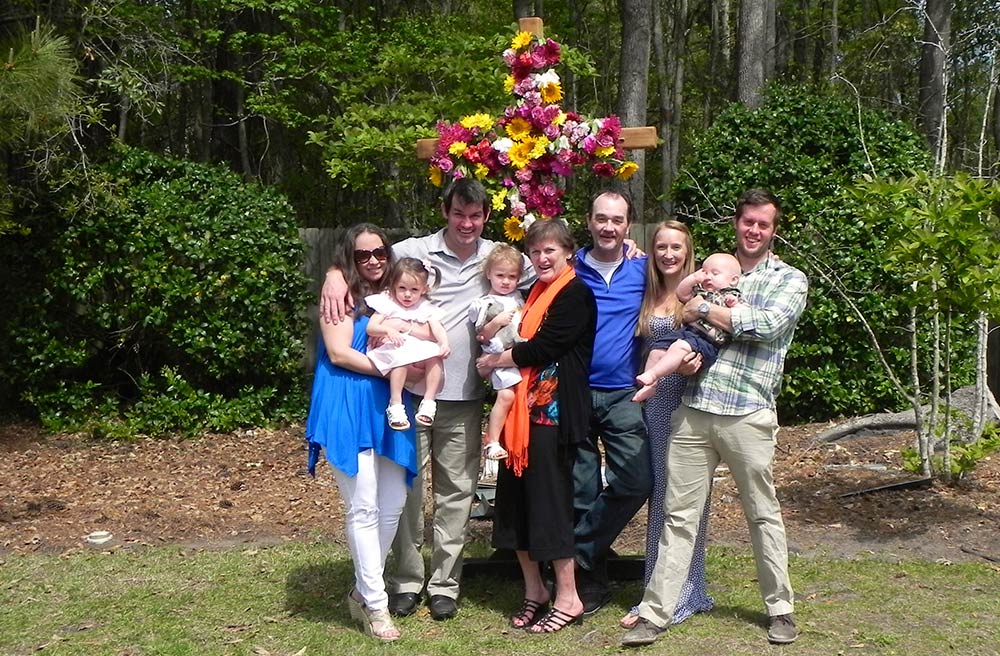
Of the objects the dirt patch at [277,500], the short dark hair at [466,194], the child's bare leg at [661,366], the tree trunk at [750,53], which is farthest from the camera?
the tree trunk at [750,53]

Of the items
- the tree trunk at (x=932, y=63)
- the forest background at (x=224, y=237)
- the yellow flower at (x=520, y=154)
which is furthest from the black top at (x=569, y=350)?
the tree trunk at (x=932, y=63)

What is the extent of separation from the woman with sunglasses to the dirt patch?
1647 mm

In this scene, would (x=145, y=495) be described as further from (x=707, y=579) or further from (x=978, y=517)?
(x=978, y=517)

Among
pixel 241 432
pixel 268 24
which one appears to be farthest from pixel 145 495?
pixel 268 24

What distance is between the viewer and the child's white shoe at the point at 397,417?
4.28 metres

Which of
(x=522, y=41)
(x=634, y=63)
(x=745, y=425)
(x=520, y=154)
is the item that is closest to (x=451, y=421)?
(x=745, y=425)

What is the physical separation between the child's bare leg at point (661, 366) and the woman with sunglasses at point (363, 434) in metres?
0.99

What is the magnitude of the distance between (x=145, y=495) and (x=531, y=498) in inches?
145

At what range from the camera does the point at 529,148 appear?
17.6ft

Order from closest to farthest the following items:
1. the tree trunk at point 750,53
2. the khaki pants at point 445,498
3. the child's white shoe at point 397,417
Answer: the child's white shoe at point 397,417
the khaki pants at point 445,498
the tree trunk at point 750,53

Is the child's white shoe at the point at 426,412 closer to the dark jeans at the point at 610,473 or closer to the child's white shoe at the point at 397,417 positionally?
the child's white shoe at the point at 397,417

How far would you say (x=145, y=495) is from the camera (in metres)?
7.09

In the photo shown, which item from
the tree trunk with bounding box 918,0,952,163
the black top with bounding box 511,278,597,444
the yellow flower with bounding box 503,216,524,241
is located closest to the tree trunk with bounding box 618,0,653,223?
the tree trunk with bounding box 918,0,952,163

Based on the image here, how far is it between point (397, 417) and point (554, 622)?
1095 mm
